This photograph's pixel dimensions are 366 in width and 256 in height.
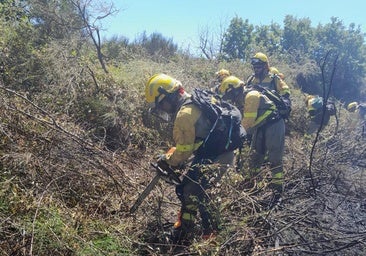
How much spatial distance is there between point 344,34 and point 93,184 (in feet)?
82.5

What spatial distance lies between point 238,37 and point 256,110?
16.6 m

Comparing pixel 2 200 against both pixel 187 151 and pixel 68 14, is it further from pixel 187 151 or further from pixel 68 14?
pixel 68 14

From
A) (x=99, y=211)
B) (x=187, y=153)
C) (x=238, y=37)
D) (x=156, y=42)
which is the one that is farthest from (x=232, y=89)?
(x=238, y=37)

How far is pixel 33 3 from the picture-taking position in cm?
928

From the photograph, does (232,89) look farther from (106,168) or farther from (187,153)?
(106,168)

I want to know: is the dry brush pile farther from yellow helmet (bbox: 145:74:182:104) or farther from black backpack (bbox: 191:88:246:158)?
yellow helmet (bbox: 145:74:182:104)

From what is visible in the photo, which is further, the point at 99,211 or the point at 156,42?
the point at 156,42

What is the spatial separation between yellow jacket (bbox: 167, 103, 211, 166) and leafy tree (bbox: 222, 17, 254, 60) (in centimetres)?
1653

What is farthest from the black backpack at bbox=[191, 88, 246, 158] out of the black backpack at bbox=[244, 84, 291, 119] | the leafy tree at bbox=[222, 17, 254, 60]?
the leafy tree at bbox=[222, 17, 254, 60]

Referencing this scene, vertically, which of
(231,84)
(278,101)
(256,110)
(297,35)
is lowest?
(256,110)

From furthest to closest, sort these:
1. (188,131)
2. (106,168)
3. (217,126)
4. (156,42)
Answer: (156,42)
(106,168)
(217,126)
(188,131)

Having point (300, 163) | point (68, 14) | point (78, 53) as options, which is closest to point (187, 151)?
point (300, 163)

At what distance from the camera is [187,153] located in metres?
3.62

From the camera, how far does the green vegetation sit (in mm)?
3256
